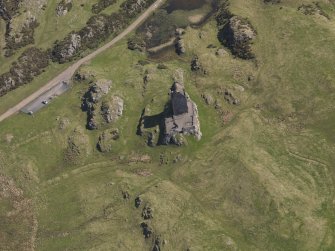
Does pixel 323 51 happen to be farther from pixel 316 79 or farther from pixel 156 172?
pixel 156 172

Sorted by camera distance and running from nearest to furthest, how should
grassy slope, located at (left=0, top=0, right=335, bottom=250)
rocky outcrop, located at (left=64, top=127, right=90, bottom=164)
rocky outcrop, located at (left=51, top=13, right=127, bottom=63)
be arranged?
grassy slope, located at (left=0, top=0, right=335, bottom=250), rocky outcrop, located at (left=64, top=127, right=90, bottom=164), rocky outcrop, located at (left=51, top=13, right=127, bottom=63)

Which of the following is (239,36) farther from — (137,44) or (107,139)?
(107,139)

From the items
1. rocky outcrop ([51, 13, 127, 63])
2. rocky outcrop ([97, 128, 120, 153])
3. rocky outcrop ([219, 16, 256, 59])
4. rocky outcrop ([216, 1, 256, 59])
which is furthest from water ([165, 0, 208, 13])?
rocky outcrop ([97, 128, 120, 153])

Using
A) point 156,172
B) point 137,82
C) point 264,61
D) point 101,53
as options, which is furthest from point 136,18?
point 156,172

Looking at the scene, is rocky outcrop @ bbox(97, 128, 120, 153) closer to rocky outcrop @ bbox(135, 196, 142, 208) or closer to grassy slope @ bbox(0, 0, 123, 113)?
rocky outcrop @ bbox(135, 196, 142, 208)

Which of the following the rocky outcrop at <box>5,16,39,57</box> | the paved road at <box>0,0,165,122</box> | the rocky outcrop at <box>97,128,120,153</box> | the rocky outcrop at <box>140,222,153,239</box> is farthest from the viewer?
the rocky outcrop at <box>5,16,39,57</box>

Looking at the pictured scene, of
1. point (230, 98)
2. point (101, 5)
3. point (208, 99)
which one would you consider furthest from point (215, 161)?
point (101, 5)
